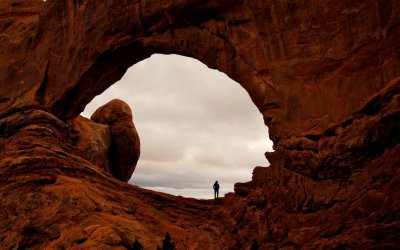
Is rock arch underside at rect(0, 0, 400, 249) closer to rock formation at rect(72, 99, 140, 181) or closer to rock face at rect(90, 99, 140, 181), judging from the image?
rock formation at rect(72, 99, 140, 181)

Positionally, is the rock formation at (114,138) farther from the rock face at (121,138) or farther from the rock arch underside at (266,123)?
the rock arch underside at (266,123)

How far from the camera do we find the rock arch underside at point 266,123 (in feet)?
39.0

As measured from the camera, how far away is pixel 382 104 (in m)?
11.8

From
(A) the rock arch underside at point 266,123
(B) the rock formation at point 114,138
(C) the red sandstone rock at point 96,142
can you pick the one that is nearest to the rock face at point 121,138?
(B) the rock formation at point 114,138

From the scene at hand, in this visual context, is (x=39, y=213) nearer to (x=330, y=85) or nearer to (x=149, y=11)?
(x=149, y=11)

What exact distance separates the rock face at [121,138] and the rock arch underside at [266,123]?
55.5 feet

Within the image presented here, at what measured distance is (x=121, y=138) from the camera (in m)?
37.8

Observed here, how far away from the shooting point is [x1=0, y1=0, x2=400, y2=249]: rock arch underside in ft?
39.0

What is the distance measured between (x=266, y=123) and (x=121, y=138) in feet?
81.7

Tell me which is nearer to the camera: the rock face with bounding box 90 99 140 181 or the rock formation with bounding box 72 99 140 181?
the rock formation with bounding box 72 99 140 181

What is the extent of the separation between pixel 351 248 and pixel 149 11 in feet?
43.5

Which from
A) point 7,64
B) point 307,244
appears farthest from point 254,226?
point 7,64

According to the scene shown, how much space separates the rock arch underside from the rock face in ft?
55.5

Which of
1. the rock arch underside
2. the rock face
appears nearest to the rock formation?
the rock face
